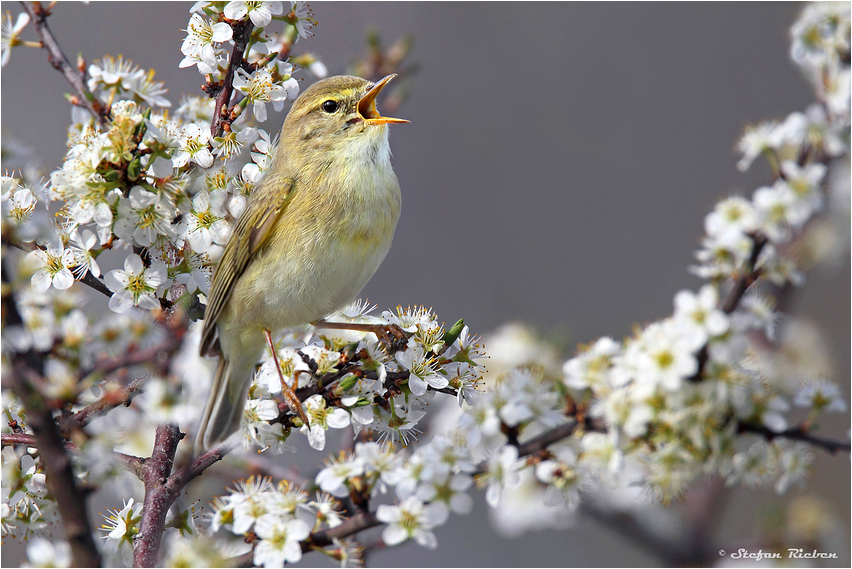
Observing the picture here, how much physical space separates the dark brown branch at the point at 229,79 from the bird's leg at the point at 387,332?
0.84m

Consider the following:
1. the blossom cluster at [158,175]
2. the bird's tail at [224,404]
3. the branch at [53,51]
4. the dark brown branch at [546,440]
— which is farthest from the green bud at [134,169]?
the dark brown branch at [546,440]

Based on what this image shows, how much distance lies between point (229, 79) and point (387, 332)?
98cm

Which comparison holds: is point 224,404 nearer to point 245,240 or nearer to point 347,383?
point 245,240

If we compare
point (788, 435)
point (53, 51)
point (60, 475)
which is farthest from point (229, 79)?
point (788, 435)

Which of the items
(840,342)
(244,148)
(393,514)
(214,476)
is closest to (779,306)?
(393,514)

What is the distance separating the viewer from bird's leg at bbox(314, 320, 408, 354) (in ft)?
6.81

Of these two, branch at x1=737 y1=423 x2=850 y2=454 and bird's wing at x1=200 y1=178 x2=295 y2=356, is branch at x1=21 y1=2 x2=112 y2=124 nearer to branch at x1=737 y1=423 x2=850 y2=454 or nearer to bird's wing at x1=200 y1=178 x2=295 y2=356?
bird's wing at x1=200 y1=178 x2=295 y2=356

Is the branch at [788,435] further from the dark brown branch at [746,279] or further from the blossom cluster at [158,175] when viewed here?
the blossom cluster at [158,175]

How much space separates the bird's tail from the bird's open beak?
117 centimetres

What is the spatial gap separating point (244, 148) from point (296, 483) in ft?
3.71

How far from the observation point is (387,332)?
2312 mm

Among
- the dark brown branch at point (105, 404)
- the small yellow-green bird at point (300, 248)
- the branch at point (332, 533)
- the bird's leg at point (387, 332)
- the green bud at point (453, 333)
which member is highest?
the small yellow-green bird at point (300, 248)

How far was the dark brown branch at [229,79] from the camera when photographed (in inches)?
86.2

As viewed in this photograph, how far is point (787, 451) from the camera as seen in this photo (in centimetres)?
207
